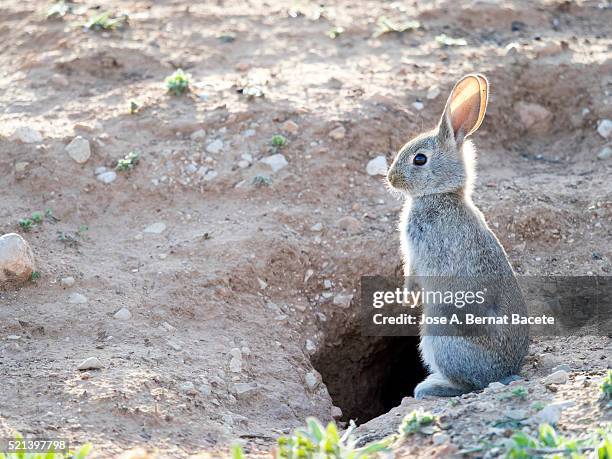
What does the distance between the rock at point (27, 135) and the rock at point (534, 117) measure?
434 cm

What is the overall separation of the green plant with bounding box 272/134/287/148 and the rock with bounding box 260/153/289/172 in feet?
0.26

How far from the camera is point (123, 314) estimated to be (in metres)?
5.61

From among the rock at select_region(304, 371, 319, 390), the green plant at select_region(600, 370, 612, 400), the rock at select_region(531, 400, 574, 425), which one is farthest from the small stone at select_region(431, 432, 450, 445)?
the rock at select_region(304, 371, 319, 390)

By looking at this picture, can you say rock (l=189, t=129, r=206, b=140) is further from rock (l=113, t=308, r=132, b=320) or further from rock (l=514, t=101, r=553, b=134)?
rock (l=514, t=101, r=553, b=134)

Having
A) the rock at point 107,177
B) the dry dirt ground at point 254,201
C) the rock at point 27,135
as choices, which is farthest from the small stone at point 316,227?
the rock at point 27,135

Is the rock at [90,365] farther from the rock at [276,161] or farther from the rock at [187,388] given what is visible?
the rock at [276,161]

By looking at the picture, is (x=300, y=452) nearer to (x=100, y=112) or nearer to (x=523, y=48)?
(x=100, y=112)

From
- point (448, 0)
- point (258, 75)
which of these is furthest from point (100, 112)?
point (448, 0)

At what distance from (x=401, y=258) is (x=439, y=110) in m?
1.81

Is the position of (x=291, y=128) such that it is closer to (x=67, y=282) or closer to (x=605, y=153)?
(x=67, y=282)

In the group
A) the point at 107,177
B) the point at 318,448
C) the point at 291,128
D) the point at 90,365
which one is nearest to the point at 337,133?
the point at 291,128

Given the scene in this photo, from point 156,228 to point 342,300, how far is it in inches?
60.5

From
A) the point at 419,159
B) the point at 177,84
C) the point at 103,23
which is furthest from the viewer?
the point at 103,23

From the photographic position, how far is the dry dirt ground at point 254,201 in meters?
4.95
